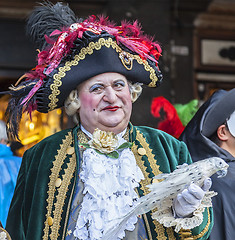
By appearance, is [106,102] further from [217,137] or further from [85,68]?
[217,137]

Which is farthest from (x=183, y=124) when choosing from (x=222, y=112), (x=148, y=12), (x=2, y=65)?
(x=2, y=65)

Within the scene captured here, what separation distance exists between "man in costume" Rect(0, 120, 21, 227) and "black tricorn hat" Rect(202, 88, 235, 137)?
5.02ft

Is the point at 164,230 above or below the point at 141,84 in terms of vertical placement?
below

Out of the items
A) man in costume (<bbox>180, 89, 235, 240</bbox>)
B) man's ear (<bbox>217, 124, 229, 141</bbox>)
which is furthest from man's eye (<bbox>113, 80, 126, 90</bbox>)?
man's ear (<bbox>217, 124, 229, 141</bbox>)

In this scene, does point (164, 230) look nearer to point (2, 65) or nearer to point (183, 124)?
point (183, 124)

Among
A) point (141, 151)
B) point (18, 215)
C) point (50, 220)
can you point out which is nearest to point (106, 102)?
point (141, 151)

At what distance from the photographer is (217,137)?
405 centimetres

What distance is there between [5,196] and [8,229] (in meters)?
1.26

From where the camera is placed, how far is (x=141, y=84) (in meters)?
3.49

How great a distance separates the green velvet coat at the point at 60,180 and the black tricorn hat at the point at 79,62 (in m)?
0.21

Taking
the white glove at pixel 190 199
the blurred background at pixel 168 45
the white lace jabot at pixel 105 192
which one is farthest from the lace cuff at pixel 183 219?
the blurred background at pixel 168 45

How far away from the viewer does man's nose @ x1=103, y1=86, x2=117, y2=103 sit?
3.30m

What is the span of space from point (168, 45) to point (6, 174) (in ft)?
9.12

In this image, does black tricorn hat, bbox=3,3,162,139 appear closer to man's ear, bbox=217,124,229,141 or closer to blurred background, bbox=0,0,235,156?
man's ear, bbox=217,124,229,141
